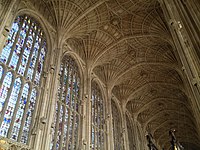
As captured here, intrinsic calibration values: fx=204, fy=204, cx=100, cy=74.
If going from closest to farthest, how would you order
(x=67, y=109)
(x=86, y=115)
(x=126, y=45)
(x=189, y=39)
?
1. (x=189, y=39)
2. (x=67, y=109)
3. (x=86, y=115)
4. (x=126, y=45)

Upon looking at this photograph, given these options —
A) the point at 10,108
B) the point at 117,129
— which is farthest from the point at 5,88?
the point at 117,129

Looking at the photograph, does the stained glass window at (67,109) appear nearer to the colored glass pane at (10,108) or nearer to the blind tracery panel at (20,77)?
the blind tracery panel at (20,77)

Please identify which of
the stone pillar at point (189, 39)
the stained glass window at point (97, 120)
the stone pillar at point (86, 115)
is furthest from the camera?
the stained glass window at point (97, 120)

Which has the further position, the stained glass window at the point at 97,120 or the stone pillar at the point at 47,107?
the stained glass window at the point at 97,120

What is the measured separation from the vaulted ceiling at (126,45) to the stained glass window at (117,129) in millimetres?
2167

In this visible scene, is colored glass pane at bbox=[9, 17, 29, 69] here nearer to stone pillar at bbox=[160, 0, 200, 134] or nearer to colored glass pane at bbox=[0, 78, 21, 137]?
colored glass pane at bbox=[0, 78, 21, 137]

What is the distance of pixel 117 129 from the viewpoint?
25219 mm

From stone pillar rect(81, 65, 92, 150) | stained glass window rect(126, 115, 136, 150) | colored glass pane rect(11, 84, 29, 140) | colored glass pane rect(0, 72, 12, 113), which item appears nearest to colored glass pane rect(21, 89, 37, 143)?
colored glass pane rect(11, 84, 29, 140)

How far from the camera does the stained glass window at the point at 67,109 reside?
1452 cm

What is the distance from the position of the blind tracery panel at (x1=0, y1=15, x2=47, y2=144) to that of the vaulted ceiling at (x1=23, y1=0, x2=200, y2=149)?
102 inches

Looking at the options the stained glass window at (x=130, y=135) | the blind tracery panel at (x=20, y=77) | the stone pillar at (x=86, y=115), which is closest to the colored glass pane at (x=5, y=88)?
the blind tracery panel at (x=20, y=77)

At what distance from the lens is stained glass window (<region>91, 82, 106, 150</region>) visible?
63.0 ft

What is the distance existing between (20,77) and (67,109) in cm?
519

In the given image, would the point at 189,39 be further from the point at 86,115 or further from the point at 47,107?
the point at 86,115
